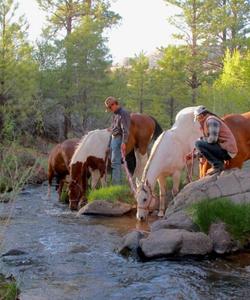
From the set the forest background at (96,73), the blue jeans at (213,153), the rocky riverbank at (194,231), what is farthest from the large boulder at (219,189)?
the forest background at (96,73)

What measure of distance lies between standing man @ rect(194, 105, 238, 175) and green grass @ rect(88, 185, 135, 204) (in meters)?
2.73

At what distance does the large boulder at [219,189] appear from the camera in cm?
864

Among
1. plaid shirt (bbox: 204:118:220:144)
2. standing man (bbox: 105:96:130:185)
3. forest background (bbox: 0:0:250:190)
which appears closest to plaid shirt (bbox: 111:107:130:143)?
standing man (bbox: 105:96:130:185)

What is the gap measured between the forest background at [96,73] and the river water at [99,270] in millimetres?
14159

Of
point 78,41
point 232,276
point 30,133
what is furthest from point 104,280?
point 78,41

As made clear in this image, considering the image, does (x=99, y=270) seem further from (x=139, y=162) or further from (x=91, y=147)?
(x=139, y=162)

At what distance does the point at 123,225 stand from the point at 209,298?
13.8 feet

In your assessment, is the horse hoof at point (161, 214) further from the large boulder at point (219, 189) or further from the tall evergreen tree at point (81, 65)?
the tall evergreen tree at point (81, 65)

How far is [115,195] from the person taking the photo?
11359mm

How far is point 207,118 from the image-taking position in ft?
29.4

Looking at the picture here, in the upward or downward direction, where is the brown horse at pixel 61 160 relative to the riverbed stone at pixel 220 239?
upward

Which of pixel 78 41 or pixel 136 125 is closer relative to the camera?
pixel 136 125

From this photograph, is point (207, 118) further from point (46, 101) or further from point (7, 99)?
point (46, 101)

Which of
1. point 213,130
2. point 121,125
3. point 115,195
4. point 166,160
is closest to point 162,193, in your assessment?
point 166,160
